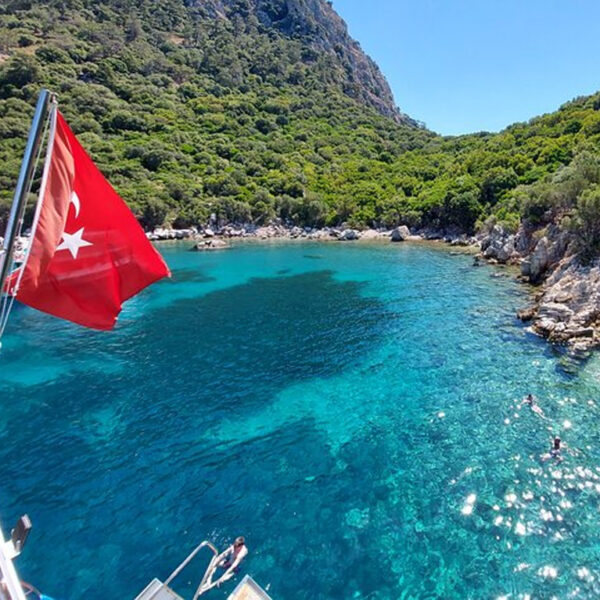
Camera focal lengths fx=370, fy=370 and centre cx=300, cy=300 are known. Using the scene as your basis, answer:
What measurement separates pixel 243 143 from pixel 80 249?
148 metres

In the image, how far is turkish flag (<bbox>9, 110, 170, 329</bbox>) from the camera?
6.96 meters

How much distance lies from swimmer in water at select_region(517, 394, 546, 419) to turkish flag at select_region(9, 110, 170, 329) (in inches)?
810

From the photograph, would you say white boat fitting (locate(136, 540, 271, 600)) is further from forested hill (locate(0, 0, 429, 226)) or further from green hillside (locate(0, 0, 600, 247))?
forested hill (locate(0, 0, 429, 226))

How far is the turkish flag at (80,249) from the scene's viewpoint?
696 cm

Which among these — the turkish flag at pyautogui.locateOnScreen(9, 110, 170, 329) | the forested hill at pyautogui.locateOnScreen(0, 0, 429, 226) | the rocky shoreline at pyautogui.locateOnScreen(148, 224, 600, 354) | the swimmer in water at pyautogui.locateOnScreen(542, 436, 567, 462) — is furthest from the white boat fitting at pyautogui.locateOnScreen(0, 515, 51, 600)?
the forested hill at pyautogui.locateOnScreen(0, 0, 429, 226)

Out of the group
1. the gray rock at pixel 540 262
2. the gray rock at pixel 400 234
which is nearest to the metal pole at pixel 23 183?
the gray rock at pixel 540 262

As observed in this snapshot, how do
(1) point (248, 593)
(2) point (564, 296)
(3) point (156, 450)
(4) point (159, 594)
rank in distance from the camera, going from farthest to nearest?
1. (2) point (564, 296)
2. (3) point (156, 450)
3. (1) point (248, 593)
4. (4) point (159, 594)

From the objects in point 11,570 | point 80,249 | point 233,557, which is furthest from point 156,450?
point 80,249

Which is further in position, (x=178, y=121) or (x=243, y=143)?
(x=178, y=121)

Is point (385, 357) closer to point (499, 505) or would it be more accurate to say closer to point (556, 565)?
point (499, 505)

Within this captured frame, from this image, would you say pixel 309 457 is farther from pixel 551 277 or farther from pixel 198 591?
→ pixel 551 277

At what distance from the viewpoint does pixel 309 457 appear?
17594 mm

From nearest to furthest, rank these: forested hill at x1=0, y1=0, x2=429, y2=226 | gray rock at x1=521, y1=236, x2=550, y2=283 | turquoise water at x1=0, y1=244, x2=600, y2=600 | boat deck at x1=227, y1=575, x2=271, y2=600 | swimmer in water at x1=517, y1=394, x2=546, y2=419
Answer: boat deck at x1=227, y1=575, x2=271, y2=600, turquoise water at x1=0, y1=244, x2=600, y2=600, swimmer in water at x1=517, y1=394, x2=546, y2=419, gray rock at x1=521, y1=236, x2=550, y2=283, forested hill at x1=0, y1=0, x2=429, y2=226

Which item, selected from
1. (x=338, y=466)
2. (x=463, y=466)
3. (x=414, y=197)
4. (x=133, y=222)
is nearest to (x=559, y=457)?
(x=463, y=466)
